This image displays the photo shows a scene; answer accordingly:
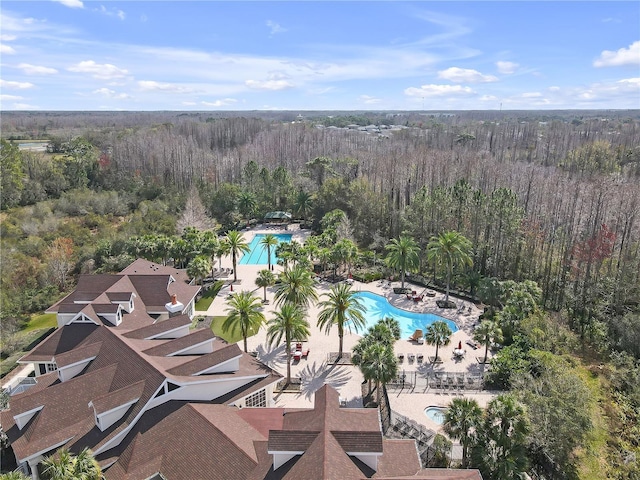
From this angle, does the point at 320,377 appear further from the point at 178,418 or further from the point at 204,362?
the point at 178,418

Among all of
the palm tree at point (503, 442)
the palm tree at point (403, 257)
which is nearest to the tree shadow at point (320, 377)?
the palm tree at point (503, 442)

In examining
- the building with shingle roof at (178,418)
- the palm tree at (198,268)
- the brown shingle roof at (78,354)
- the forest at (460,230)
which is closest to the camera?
the building with shingle roof at (178,418)

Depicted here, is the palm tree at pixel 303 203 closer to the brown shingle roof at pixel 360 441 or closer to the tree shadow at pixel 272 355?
the tree shadow at pixel 272 355

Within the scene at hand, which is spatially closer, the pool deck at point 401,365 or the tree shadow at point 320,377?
the pool deck at point 401,365

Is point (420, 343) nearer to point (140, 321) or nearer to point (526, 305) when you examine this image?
point (526, 305)

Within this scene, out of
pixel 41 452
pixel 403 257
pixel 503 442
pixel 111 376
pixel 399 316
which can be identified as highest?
pixel 403 257

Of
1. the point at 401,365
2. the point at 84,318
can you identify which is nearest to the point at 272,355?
the point at 401,365

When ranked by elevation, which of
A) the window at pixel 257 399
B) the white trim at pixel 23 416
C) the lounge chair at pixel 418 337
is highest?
the white trim at pixel 23 416
